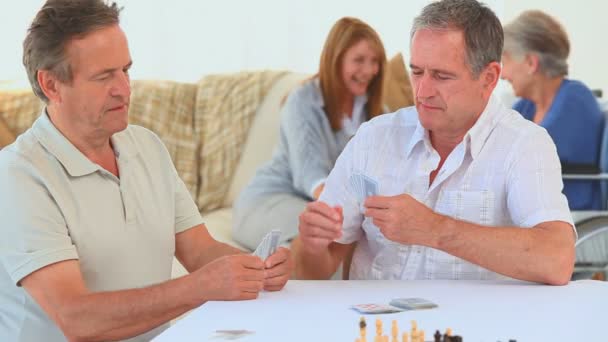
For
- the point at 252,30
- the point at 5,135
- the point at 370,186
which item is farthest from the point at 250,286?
the point at 252,30

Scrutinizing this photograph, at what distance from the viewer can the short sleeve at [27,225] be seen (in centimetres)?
189

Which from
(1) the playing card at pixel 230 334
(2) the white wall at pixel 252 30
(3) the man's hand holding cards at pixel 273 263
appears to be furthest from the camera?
(2) the white wall at pixel 252 30

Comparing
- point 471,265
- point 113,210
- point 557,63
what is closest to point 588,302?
point 471,265

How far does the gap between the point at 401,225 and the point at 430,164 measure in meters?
0.34

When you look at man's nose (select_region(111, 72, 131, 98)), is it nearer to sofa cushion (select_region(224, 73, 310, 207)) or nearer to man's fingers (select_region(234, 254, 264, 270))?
man's fingers (select_region(234, 254, 264, 270))

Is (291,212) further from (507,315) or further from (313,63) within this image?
(507,315)

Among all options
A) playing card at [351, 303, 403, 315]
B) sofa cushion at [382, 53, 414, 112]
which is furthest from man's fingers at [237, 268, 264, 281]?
sofa cushion at [382, 53, 414, 112]

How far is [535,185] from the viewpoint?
2.15 metres

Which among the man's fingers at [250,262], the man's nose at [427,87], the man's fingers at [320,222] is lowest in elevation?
the man's fingers at [250,262]

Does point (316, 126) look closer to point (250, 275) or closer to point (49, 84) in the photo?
point (49, 84)

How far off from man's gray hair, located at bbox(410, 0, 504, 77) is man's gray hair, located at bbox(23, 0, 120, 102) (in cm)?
72

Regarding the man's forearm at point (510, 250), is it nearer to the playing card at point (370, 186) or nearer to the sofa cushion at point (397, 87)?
the playing card at point (370, 186)

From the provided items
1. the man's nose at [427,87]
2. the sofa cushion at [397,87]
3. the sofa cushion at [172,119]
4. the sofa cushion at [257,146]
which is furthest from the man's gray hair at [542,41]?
the man's nose at [427,87]

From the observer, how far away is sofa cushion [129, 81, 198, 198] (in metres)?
4.33
